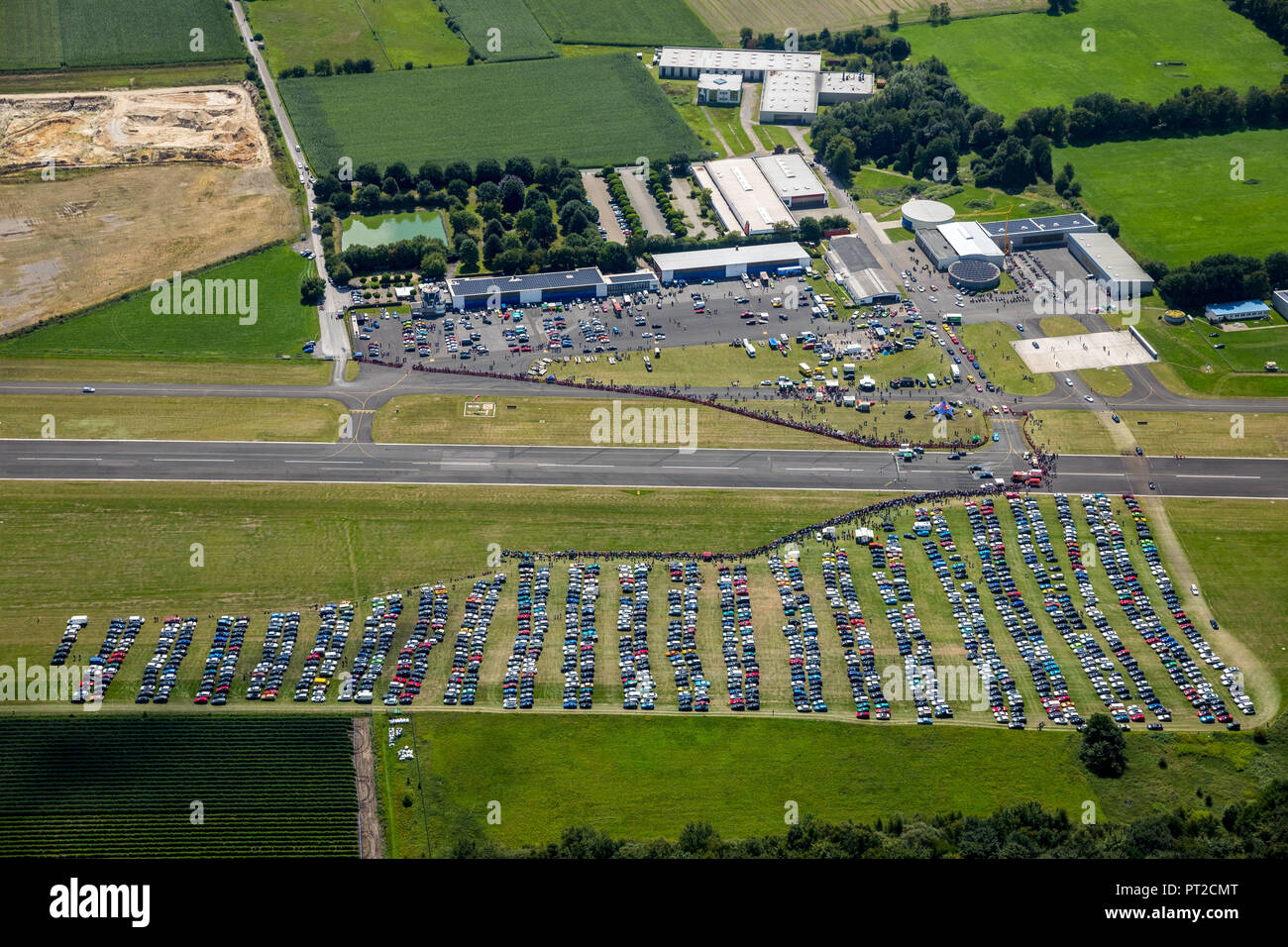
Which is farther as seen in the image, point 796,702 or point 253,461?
point 253,461

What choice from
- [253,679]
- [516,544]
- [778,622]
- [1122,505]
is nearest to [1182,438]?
[1122,505]

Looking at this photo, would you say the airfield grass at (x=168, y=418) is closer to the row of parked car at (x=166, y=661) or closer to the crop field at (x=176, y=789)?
the row of parked car at (x=166, y=661)

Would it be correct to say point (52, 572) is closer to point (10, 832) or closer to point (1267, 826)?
point (10, 832)

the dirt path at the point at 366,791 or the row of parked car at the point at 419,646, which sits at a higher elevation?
the row of parked car at the point at 419,646

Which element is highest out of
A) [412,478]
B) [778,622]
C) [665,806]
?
[412,478]

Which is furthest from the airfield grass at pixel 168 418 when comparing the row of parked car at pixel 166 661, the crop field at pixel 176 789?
the crop field at pixel 176 789

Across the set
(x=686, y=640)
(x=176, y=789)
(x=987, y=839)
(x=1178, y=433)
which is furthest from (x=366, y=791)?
(x=1178, y=433)
